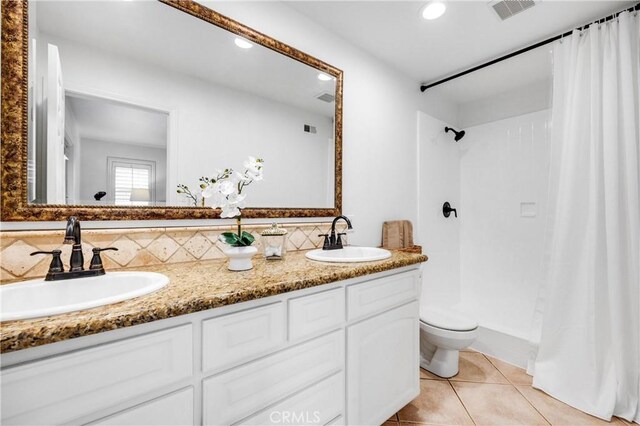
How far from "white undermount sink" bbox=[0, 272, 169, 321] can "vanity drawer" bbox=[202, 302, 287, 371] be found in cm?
22

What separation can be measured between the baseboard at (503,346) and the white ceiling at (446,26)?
7.11 feet

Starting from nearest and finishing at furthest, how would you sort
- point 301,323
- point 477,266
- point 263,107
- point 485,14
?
point 301,323, point 263,107, point 485,14, point 477,266

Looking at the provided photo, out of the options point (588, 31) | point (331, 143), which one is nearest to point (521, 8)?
point (588, 31)

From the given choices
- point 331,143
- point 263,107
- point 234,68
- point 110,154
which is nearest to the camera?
point 110,154

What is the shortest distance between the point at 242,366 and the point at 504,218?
8.99ft

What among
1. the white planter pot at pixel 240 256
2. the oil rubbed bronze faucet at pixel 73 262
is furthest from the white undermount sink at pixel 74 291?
the white planter pot at pixel 240 256

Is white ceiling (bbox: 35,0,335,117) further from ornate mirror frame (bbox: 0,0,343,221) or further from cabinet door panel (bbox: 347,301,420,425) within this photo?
cabinet door panel (bbox: 347,301,420,425)

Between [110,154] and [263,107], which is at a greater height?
[263,107]

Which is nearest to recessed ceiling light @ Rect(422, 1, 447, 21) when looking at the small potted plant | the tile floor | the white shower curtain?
the white shower curtain

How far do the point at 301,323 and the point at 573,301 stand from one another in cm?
178

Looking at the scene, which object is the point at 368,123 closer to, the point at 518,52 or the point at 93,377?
the point at 518,52

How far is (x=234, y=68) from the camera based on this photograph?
1.49 meters

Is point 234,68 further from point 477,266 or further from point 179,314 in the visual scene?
point 477,266

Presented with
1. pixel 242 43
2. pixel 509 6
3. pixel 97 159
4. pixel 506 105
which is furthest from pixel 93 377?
pixel 506 105
